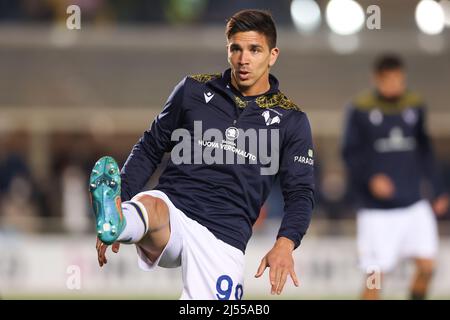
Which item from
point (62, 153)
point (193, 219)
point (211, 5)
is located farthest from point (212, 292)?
point (211, 5)

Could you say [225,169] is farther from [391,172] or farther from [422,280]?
[391,172]

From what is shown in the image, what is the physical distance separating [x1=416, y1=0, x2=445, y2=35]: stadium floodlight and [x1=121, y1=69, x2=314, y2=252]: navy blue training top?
1341 centimetres

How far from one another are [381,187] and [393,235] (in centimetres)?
57

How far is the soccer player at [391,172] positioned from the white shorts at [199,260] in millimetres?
4567

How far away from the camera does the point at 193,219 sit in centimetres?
625

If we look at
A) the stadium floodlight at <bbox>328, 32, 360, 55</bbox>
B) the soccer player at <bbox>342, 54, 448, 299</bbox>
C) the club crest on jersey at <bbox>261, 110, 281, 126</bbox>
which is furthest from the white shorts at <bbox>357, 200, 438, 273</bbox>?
the stadium floodlight at <bbox>328, 32, 360, 55</bbox>

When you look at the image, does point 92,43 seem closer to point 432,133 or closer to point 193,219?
point 432,133

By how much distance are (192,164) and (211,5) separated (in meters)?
14.3

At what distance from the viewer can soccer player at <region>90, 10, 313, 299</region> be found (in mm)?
6191

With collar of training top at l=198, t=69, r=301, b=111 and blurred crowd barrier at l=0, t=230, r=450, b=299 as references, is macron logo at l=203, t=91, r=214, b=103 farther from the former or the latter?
blurred crowd barrier at l=0, t=230, r=450, b=299

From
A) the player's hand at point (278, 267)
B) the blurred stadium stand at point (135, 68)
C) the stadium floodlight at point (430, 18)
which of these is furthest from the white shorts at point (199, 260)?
the stadium floodlight at point (430, 18)

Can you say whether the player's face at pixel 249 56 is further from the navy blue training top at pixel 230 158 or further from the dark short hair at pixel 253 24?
the navy blue training top at pixel 230 158

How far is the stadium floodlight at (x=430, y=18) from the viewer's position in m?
19.7

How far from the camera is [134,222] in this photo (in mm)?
5723
